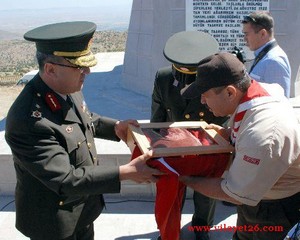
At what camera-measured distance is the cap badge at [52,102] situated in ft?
6.84

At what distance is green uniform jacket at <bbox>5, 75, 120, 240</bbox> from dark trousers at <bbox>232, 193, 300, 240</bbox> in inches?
33.2

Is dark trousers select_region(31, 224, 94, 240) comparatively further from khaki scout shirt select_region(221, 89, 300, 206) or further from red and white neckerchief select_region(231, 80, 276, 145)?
red and white neckerchief select_region(231, 80, 276, 145)

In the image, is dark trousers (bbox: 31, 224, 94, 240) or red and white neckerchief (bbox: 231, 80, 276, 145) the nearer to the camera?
red and white neckerchief (bbox: 231, 80, 276, 145)

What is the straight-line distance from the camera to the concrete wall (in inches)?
213

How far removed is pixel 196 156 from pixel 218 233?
191 cm

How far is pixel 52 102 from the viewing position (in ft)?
6.88

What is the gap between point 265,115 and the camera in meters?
1.73

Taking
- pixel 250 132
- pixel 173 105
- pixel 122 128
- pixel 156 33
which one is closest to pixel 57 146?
pixel 122 128

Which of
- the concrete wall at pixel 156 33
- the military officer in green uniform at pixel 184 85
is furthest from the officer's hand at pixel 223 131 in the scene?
the concrete wall at pixel 156 33

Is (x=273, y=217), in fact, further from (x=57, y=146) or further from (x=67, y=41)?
(x=67, y=41)

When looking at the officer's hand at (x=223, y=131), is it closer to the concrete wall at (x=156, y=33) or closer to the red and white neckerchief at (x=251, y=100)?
the red and white neckerchief at (x=251, y=100)

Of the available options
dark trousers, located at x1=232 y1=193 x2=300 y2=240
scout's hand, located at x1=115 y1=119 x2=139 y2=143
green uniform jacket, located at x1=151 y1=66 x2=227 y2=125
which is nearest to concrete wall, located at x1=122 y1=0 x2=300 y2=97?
green uniform jacket, located at x1=151 y1=66 x2=227 y2=125

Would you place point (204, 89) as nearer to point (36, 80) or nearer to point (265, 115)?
point (265, 115)

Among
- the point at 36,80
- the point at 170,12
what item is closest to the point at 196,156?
the point at 36,80
